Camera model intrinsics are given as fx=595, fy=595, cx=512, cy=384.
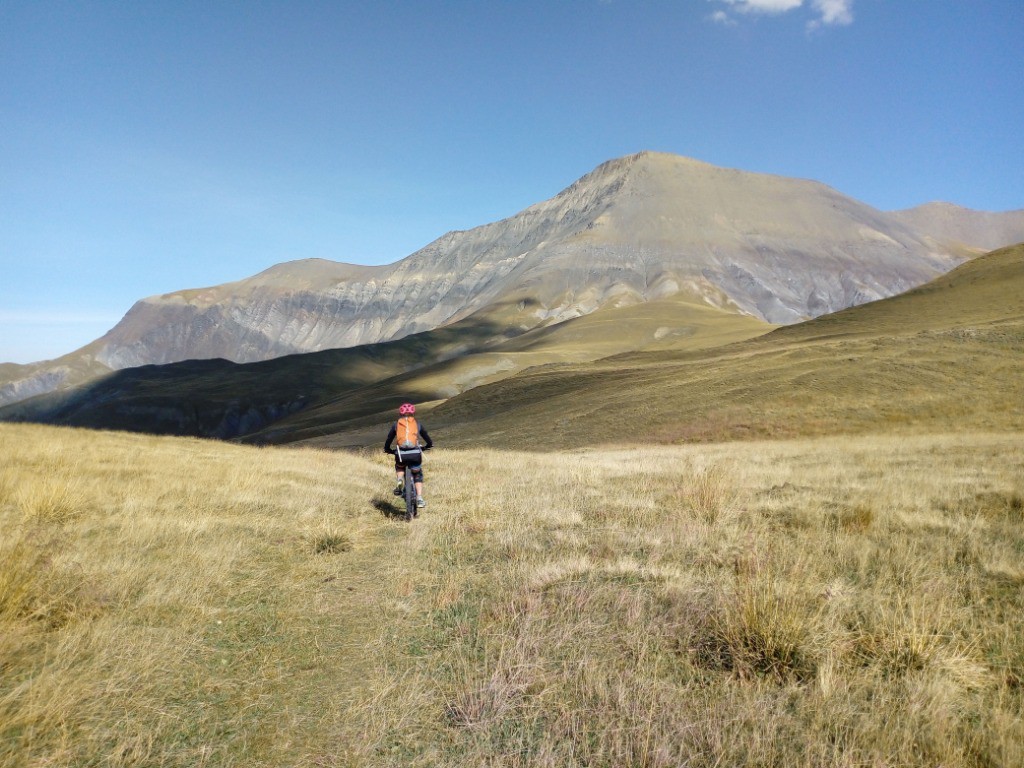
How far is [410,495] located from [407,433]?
4.37ft

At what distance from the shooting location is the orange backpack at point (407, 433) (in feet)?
40.3

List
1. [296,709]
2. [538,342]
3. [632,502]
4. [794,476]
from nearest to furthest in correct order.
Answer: [296,709]
[632,502]
[794,476]
[538,342]

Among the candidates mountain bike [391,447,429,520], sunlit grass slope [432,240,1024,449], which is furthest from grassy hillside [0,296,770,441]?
mountain bike [391,447,429,520]

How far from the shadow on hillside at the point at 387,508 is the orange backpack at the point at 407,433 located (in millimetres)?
1446

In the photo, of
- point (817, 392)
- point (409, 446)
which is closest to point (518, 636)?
point (409, 446)

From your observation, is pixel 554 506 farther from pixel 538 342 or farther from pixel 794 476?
pixel 538 342

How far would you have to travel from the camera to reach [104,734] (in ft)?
12.6

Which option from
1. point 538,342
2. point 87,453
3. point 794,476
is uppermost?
point 538,342

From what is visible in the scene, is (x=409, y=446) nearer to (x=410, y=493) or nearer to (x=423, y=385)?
(x=410, y=493)

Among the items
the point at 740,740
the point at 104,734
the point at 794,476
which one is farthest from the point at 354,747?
the point at 794,476

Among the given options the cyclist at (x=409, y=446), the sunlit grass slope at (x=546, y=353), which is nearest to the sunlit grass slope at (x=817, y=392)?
the cyclist at (x=409, y=446)

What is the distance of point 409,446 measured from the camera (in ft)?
40.2

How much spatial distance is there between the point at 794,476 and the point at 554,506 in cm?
696

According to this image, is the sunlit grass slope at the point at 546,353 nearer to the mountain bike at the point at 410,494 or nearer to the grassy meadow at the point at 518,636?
the mountain bike at the point at 410,494
